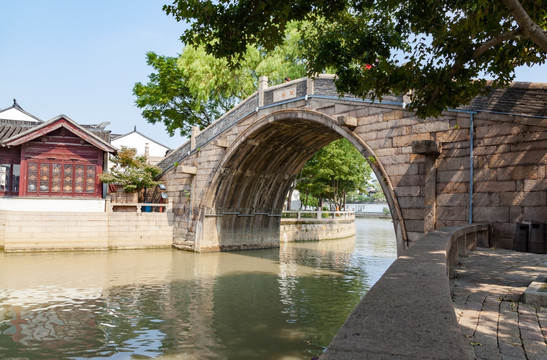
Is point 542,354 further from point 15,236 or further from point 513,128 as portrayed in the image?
point 15,236

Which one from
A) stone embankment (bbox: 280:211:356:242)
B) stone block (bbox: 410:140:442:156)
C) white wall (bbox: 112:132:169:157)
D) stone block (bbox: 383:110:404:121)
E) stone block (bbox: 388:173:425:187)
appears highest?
white wall (bbox: 112:132:169:157)

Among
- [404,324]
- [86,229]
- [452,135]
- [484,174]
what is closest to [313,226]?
[86,229]

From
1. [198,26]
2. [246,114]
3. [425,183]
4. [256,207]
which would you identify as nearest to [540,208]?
[425,183]

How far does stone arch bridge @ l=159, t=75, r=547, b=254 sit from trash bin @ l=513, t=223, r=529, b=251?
0.96ft

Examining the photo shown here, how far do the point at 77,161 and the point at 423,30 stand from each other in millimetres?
16522

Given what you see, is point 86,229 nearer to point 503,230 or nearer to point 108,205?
point 108,205

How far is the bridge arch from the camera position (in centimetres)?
1609

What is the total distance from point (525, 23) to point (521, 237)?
4.84 metres

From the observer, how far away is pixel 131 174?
62.8 ft

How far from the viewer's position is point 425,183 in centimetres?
996

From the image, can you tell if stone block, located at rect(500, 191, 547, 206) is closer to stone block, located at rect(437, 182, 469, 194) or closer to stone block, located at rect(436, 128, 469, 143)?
stone block, located at rect(437, 182, 469, 194)

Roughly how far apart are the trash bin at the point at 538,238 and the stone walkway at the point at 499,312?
175 centimetres

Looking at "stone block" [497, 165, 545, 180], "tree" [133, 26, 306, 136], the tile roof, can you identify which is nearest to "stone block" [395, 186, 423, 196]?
"stone block" [497, 165, 545, 180]

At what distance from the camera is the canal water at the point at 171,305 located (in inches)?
254
